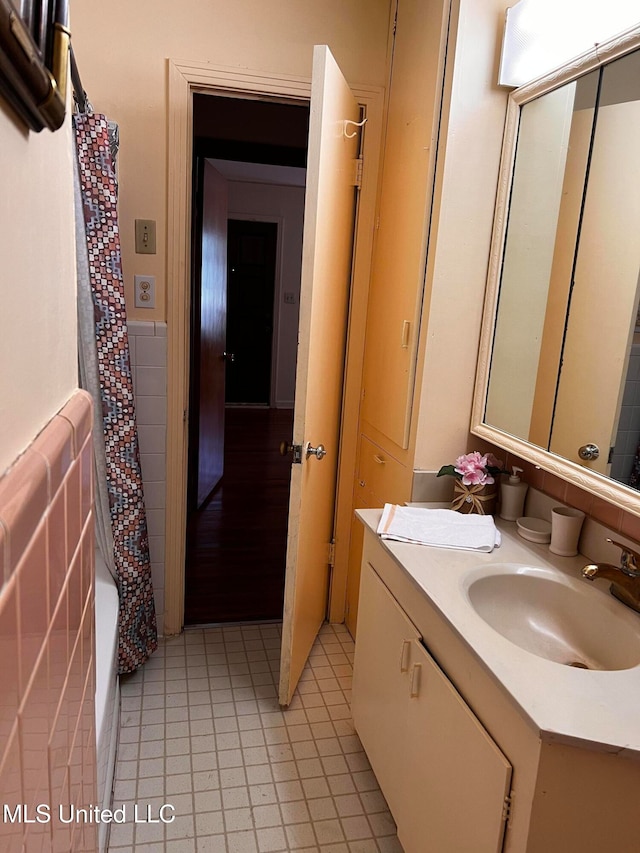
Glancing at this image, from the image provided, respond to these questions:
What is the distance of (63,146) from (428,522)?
1.35 meters

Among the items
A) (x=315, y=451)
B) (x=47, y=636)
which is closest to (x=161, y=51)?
(x=315, y=451)

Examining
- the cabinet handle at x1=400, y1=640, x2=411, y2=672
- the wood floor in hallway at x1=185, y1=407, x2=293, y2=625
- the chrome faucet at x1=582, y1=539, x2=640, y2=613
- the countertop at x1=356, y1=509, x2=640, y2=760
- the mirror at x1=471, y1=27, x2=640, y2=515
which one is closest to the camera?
the countertop at x1=356, y1=509, x2=640, y2=760

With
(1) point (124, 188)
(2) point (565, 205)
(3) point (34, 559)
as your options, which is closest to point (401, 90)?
(2) point (565, 205)

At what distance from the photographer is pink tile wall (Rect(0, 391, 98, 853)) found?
43 cm

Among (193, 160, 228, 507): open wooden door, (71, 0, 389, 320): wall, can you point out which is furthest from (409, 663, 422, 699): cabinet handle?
(193, 160, 228, 507): open wooden door

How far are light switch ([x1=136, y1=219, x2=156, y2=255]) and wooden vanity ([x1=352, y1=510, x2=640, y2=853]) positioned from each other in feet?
4.15

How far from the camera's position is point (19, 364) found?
501 mm

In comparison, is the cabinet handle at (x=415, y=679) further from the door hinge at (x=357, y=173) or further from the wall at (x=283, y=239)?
the wall at (x=283, y=239)

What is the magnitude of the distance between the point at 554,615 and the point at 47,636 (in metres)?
1.28

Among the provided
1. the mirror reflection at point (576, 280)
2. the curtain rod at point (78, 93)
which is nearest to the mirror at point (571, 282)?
the mirror reflection at point (576, 280)

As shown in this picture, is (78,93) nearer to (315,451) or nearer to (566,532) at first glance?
(315,451)

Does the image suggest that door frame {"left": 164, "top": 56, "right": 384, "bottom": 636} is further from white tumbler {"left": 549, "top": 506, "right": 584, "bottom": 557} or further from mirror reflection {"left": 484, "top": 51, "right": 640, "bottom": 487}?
white tumbler {"left": 549, "top": 506, "right": 584, "bottom": 557}

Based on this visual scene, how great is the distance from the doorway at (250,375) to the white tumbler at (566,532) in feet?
4.99

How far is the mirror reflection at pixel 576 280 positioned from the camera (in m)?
1.43
